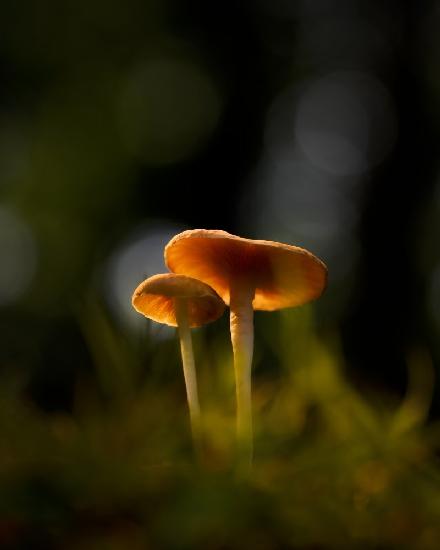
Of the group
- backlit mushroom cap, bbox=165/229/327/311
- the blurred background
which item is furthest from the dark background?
backlit mushroom cap, bbox=165/229/327/311

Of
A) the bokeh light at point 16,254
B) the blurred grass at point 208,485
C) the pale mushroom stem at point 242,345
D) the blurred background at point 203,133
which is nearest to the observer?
the blurred grass at point 208,485

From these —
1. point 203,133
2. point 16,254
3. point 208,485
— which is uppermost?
point 208,485

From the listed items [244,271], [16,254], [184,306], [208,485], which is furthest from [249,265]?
[16,254]

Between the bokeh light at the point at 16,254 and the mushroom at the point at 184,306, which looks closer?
the mushroom at the point at 184,306

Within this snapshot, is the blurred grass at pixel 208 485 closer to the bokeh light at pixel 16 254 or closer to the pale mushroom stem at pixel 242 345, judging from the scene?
the pale mushroom stem at pixel 242 345

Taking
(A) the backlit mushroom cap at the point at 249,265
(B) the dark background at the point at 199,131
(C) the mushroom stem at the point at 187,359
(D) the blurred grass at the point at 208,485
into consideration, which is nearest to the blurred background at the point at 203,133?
(B) the dark background at the point at 199,131

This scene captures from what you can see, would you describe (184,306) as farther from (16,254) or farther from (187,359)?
(16,254)

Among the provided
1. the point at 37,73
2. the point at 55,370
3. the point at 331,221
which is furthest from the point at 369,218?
the point at 37,73
